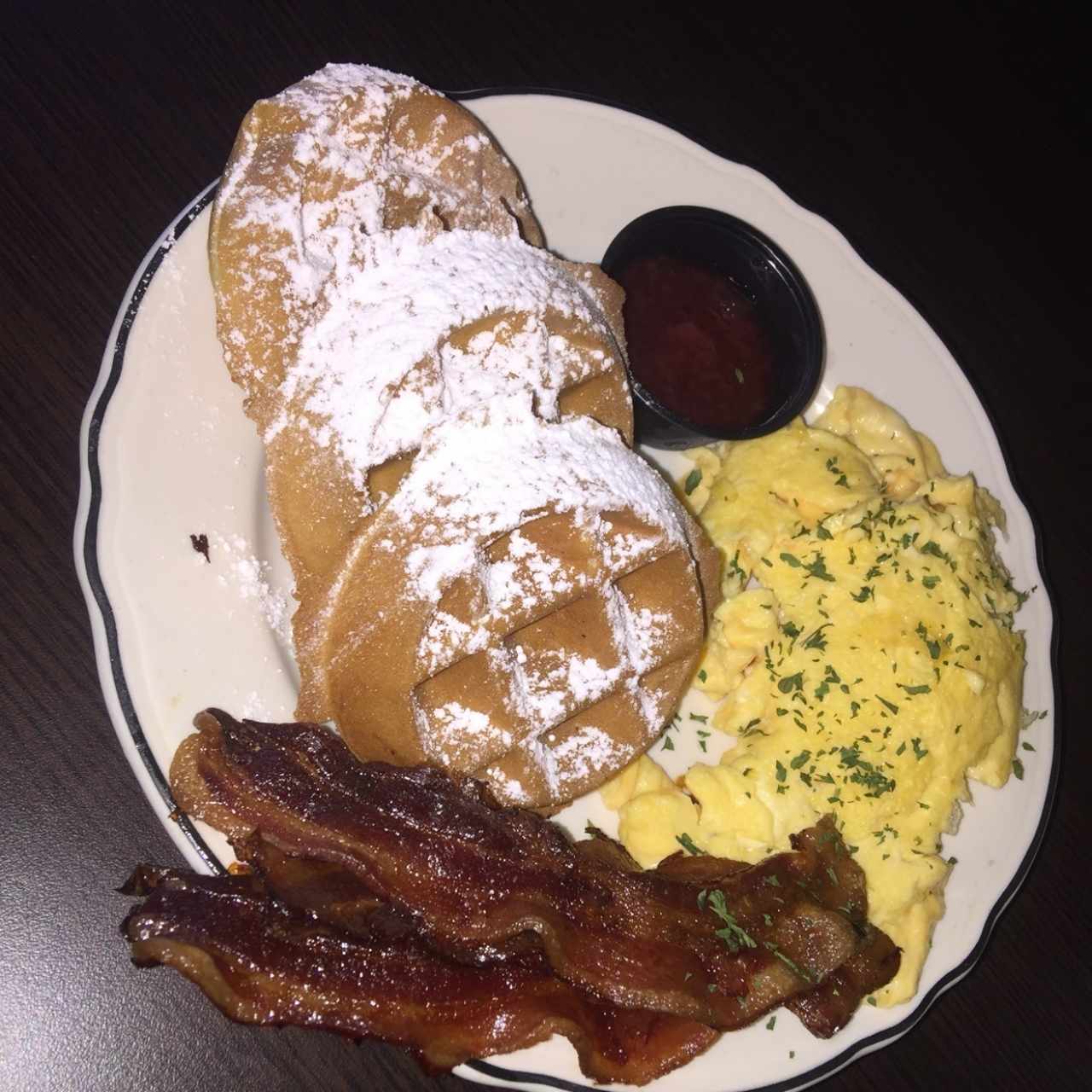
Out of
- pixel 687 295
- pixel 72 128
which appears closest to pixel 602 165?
pixel 687 295

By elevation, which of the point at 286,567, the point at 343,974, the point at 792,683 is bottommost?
the point at 792,683

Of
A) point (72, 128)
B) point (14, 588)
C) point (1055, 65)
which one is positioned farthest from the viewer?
point (1055, 65)

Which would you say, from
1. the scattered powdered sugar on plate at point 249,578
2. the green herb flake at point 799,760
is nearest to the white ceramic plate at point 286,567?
the scattered powdered sugar on plate at point 249,578

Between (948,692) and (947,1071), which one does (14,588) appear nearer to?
(948,692)

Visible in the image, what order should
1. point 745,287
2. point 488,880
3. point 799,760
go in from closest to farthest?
point 488,880 → point 799,760 → point 745,287

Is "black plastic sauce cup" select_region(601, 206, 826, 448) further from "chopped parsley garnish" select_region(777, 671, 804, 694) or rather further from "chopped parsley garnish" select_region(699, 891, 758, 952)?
"chopped parsley garnish" select_region(699, 891, 758, 952)

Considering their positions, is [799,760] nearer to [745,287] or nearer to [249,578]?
[745,287]

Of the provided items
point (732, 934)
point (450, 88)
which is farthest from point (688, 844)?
point (450, 88)
